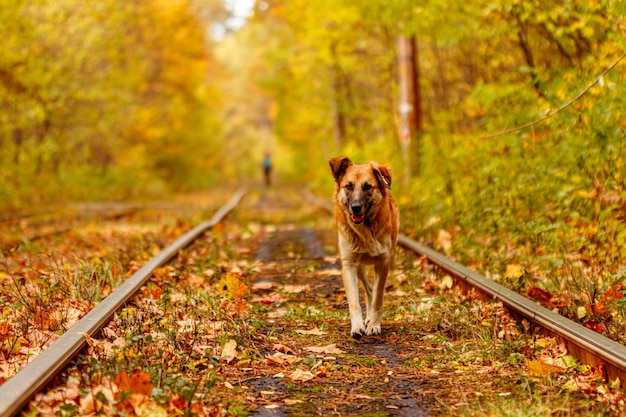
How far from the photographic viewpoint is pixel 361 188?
20.4ft

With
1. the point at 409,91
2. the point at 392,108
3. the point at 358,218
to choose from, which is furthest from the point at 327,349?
the point at 392,108

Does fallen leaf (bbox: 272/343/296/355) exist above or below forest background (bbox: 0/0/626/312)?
below

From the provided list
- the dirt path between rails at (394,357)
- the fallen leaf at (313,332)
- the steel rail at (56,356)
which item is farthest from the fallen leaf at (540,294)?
the steel rail at (56,356)

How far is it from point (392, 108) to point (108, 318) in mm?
18840

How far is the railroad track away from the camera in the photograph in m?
3.94

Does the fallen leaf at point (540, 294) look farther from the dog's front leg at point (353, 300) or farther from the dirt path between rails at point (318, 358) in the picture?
the dog's front leg at point (353, 300)

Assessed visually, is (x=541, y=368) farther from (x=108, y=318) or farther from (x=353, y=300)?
(x=108, y=318)

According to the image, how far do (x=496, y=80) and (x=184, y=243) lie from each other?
9.90 metres

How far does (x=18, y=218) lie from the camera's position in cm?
1747

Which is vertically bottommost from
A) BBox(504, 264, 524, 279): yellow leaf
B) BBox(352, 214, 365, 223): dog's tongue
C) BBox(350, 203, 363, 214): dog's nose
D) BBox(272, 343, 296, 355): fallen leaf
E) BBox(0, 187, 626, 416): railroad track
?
BBox(272, 343, 296, 355): fallen leaf

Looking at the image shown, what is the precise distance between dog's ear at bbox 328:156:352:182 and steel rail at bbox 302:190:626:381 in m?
1.61

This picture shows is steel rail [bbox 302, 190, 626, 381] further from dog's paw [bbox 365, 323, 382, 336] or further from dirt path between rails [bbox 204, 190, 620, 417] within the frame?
dog's paw [bbox 365, 323, 382, 336]

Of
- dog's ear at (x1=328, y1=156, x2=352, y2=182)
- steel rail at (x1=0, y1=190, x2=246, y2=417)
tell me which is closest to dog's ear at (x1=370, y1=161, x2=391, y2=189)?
dog's ear at (x1=328, y1=156, x2=352, y2=182)

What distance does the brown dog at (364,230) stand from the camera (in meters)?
6.25
